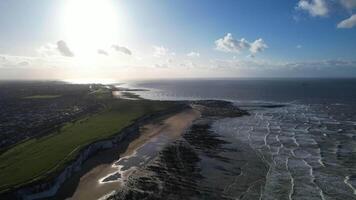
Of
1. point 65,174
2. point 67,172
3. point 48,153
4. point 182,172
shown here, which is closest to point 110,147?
point 48,153

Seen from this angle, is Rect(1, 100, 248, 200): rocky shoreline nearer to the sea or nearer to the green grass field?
the green grass field

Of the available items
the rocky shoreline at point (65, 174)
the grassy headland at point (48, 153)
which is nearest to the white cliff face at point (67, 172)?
the rocky shoreline at point (65, 174)

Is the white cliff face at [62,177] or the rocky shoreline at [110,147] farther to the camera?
the rocky shoreline at [110,147]

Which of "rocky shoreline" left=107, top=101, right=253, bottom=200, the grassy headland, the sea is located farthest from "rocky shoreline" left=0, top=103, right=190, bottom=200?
the sea

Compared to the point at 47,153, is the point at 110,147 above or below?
below

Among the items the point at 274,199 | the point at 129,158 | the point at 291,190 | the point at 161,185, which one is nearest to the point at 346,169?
the point at 291,190

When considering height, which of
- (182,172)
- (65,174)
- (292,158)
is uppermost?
(65,174)

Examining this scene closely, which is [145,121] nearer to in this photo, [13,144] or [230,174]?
[13,144]

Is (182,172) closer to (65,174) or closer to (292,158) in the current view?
(65,174)

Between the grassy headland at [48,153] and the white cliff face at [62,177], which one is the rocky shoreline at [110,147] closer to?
the white cliff face at [62,177]
